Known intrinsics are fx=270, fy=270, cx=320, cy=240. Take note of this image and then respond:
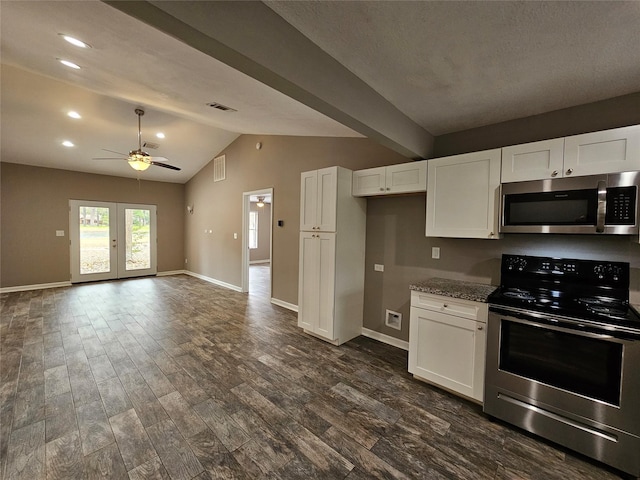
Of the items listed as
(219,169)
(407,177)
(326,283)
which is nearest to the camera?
(407,177)

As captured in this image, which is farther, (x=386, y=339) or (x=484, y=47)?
(x=386, y=339)

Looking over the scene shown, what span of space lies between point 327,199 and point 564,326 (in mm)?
2495

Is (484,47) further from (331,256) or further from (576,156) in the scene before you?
(331,256)

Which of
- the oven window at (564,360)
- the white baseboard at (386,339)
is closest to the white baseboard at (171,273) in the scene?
the white baseboard at (386,339)

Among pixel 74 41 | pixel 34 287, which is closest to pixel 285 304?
pixel 74 41

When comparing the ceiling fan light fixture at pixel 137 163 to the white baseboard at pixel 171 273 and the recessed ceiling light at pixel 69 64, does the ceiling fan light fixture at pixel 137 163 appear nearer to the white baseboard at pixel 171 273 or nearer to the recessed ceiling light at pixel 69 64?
the recessed ceiling light at pixel 69 64

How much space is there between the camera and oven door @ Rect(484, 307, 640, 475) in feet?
5.44

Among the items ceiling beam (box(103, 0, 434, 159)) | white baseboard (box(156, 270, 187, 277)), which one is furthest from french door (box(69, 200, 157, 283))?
ceiling beam (box(103, 0, 434, 159))

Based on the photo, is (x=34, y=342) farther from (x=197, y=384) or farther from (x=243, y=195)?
(x=243, y=195)

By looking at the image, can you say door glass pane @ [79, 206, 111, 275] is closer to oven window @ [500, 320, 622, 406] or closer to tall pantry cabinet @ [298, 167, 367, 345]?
tall pantry cabinet @ [298, 167, 367, 345]

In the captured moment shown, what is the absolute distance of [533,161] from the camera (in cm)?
220

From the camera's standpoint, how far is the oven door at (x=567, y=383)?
5.44 ft

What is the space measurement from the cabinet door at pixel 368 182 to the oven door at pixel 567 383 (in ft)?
5.78

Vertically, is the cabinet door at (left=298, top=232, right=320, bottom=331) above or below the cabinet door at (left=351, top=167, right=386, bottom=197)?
below
